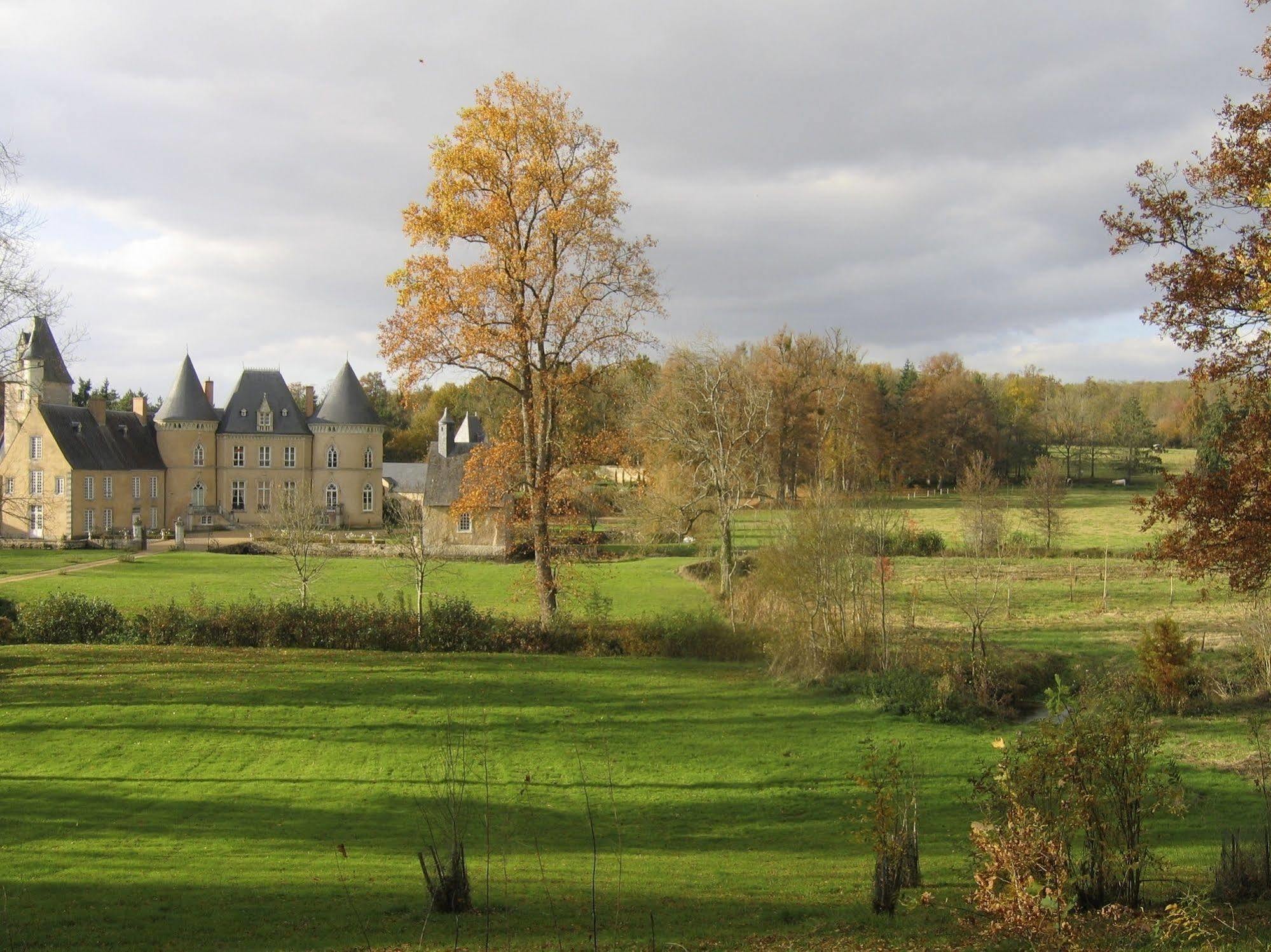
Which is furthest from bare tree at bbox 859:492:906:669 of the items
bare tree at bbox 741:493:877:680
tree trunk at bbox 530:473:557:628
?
tree trunk at bbox 530:473:557:628

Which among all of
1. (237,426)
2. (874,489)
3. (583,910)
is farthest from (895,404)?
(583,910)

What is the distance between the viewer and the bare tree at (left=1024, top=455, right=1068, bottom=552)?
139ft

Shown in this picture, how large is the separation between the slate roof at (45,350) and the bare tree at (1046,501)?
3815 cm

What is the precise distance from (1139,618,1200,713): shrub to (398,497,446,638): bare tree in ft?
51.4

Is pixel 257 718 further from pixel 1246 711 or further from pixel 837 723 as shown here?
pixel 1246 711

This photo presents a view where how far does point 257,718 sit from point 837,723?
999 centimetres

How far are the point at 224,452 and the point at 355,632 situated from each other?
1581 inches

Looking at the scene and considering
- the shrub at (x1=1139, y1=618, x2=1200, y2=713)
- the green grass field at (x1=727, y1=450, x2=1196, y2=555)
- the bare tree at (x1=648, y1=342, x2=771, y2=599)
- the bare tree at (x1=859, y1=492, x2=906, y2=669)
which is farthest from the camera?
the green grass field at (x1=727, y1=450, x2=1196, y2=555)

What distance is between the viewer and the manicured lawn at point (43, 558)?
3759cm

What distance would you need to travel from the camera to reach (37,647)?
69.4 ft

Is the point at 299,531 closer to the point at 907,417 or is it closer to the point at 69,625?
the point at 69,625

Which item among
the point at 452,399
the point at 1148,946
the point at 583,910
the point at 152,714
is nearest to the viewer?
the point at 1148,946

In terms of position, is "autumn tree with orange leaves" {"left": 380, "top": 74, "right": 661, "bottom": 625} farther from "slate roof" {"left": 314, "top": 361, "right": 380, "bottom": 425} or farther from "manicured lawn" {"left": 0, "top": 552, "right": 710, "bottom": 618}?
"slate roof" {"left": 314, "top": 361, "right": 380, "bottom": 425}

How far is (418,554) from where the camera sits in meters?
24.9
